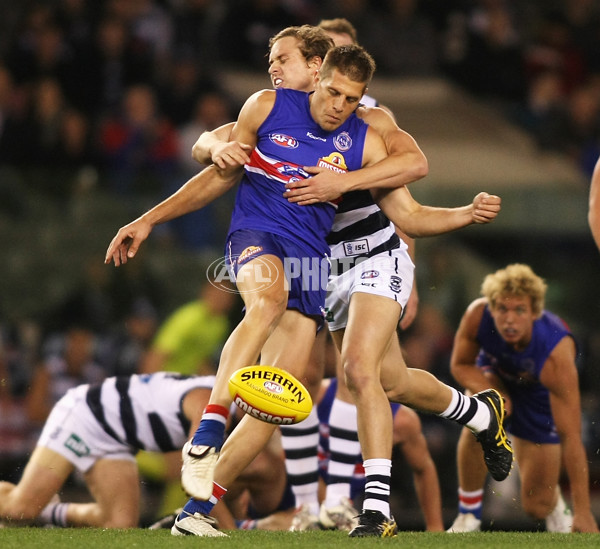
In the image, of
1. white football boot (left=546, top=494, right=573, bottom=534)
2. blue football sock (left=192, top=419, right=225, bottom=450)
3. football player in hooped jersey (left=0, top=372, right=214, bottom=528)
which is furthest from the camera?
white football boot (left=546, top=494, right=573, bottom=534)

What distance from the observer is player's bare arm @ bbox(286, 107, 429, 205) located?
16.9 feet

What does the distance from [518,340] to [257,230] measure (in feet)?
7.18

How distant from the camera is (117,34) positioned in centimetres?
1096

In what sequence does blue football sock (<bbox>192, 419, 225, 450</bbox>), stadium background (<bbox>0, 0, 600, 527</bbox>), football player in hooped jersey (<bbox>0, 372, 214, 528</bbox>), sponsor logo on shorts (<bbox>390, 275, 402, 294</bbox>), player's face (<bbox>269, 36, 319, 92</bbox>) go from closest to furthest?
1. blue football sock (<bbox>192, 419, 225, 450</bbox>)
2. sponsor logo on shorts (<bbox>390, 275, 402, 294</bbox>)
3. player's face (<bbox>269, 36, 319, 92</bbox>)
4. football player in hooped jersey (<bbox>0, 372, 214, 528</bbox>)
5. stadium background (<bbox>0, 0, 600, 527</bbox>)

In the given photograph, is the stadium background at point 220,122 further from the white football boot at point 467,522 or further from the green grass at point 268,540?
the green grass at point 268,540

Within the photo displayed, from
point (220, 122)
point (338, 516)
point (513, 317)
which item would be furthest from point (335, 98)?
point (220, 122)

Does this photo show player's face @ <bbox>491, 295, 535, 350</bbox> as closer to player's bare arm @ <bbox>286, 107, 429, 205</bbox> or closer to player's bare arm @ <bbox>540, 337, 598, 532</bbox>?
player's bare arm @ <bbox>540, 337, 598, 532</bbox>

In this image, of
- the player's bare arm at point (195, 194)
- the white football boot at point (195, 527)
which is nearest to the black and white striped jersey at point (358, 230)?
the player's bare arm at point (195, 194)

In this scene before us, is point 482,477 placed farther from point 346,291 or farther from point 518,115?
point 518,115

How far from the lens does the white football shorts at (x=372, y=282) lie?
17.6 feet

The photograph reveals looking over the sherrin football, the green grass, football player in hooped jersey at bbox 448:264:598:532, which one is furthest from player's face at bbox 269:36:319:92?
the green grass

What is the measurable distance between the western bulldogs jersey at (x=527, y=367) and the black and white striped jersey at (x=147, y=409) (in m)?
1.66

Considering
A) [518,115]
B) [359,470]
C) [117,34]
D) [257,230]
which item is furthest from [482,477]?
[518,115]

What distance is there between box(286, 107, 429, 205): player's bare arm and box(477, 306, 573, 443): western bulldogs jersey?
1.79 m
